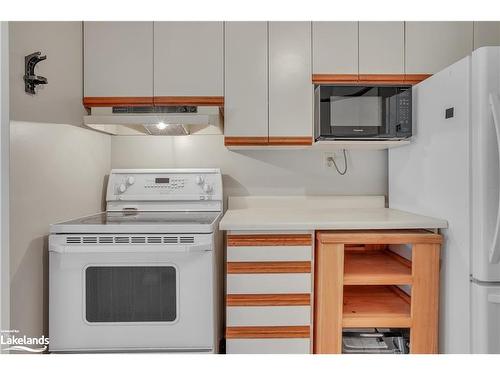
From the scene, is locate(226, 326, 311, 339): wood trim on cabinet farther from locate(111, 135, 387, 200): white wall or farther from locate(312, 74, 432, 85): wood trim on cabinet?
locate(312, 74, 432, 85): wood trim on cabinet

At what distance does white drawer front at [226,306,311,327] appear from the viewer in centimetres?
165

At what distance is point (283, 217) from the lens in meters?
1.83

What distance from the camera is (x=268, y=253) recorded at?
1643 mm

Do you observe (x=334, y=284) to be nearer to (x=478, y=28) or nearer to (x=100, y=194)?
(x=100, y=194)

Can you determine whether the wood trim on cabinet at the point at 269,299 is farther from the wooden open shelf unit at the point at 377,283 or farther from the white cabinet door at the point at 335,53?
the white cabinet door at the point at 335,53

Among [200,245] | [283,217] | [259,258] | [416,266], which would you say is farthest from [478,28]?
[200,245]

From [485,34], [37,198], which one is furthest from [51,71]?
[485,34]

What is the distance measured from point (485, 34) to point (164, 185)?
2094 mm

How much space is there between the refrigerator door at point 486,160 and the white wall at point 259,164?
0.90 m

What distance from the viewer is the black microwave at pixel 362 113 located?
1.88 m

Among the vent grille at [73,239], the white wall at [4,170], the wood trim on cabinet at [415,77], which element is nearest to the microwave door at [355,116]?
the wood trim on cabinet at [415,77]

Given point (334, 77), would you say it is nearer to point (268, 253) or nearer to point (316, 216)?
point (316, 216)

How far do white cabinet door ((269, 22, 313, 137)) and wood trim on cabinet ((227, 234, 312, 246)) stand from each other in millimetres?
625

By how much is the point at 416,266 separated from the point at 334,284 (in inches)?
15.6
